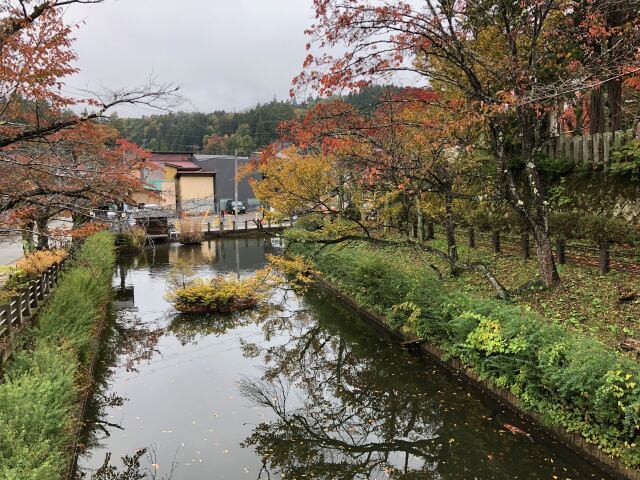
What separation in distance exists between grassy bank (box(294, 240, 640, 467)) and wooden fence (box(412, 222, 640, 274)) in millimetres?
2369

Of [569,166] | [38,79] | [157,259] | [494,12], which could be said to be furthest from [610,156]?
[157,259]

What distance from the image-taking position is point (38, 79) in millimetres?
7426

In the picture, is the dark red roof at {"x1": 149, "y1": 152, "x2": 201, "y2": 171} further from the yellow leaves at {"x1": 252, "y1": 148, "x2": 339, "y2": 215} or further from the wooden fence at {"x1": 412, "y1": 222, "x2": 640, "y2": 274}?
the wooden fence at {"x1": 412, "y1": 222, "x2": 640, "y2": 274}

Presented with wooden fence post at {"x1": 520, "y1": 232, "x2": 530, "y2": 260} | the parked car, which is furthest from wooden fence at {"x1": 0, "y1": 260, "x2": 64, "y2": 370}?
the parked car

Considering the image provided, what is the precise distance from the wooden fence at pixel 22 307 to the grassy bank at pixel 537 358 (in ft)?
27.6

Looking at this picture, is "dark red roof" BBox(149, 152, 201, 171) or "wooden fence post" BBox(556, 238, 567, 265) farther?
"dark red roof" BBox(149, 152, 201, 171)

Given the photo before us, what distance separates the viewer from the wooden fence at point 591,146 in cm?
1132

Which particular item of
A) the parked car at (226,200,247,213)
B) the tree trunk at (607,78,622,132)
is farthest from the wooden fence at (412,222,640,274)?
the parked car at (226,200,247,213)

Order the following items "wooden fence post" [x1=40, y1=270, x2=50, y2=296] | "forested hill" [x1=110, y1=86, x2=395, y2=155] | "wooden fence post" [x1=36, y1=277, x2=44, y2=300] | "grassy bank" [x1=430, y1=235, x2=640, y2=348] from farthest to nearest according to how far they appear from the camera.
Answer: "forested hill" [x1=110, y1=86, x2=395, y2=155] → "wooden fence post" [x1=40, y1=270, x2=50, y2=296] → "wooden fence post" [x1=36, y1=277, x2=44, y2=300] → "grassy bank" [x1=430, y1=235, x2=640, y2=348]

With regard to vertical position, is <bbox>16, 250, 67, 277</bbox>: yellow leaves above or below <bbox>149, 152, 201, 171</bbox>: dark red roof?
below

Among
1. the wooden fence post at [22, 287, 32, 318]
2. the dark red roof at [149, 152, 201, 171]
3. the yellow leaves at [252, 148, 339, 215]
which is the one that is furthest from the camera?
the dark red roof at [149, 152, 201, 171]

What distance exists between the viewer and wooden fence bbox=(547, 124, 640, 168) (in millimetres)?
11320

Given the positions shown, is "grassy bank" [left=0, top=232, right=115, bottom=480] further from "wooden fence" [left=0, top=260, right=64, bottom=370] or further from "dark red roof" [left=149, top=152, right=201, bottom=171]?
"dark red roof" [left=149, top=152, right=201, bottom=171]

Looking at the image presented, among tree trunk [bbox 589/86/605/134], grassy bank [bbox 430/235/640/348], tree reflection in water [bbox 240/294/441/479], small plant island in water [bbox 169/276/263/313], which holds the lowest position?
tree reflection in water [bbox 240/294/441/479]
